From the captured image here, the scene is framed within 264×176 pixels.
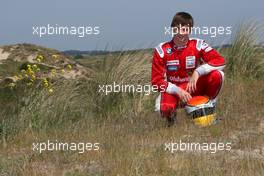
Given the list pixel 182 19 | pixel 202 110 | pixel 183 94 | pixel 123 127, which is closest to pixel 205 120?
pixel 202 110

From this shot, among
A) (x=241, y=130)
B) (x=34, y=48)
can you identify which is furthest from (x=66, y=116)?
(x=34, y=48)

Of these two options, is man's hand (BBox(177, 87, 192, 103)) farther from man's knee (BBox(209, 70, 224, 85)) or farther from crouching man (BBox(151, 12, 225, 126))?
man's knee (BBox(209, 70, 224, 85))

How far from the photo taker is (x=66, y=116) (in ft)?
26.8

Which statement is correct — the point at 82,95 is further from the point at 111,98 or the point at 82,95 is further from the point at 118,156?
the point at 118,156

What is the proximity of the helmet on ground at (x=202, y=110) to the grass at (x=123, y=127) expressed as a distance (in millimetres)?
124

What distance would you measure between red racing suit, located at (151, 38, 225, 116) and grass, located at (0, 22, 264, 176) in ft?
1.37

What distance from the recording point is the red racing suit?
20.6 feet

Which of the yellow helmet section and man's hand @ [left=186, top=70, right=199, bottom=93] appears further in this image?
the yellow helmet section

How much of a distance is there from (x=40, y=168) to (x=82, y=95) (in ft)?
13.7

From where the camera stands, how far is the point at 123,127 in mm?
6691

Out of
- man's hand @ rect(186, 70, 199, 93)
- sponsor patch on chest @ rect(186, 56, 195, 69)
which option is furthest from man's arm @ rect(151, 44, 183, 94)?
sponsor patch on chest @ rect(186, 56, 195, 69)

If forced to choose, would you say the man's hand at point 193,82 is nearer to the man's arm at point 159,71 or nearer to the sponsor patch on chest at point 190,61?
the sponsor patch on chest at point 190,61

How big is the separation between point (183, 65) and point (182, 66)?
0.02 metres

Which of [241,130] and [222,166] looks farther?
[241,130]
